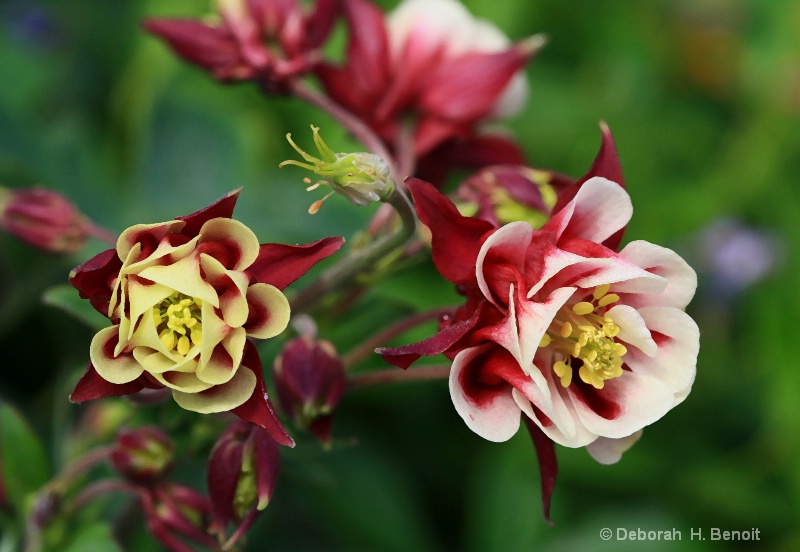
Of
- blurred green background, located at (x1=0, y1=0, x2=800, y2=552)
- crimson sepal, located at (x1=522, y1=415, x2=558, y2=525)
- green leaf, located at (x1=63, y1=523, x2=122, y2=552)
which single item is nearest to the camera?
crimson sepal, located at (x1=522, y1=415, x2=558, y2=525)

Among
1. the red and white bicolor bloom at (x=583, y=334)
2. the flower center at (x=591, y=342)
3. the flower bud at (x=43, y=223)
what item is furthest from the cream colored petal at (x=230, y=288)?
the flower bud at (x=43, y=223)

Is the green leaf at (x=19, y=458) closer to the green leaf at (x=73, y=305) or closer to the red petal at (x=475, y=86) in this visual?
the green leaf at (x=73, y=305)

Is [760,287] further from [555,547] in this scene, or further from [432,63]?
[432,63]

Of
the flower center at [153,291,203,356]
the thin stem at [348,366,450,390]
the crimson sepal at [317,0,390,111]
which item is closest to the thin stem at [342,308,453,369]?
the thin stem at [348,366,450,390]

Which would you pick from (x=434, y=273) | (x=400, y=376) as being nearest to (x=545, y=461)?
(x=400, y=376)

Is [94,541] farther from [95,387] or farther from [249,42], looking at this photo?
[249,42]

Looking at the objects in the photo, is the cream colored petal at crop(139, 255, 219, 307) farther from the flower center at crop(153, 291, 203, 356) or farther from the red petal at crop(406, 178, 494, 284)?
the red petal at crop(406, 178, 494, 284)

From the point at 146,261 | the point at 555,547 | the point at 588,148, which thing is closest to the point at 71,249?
the point at 146,261
